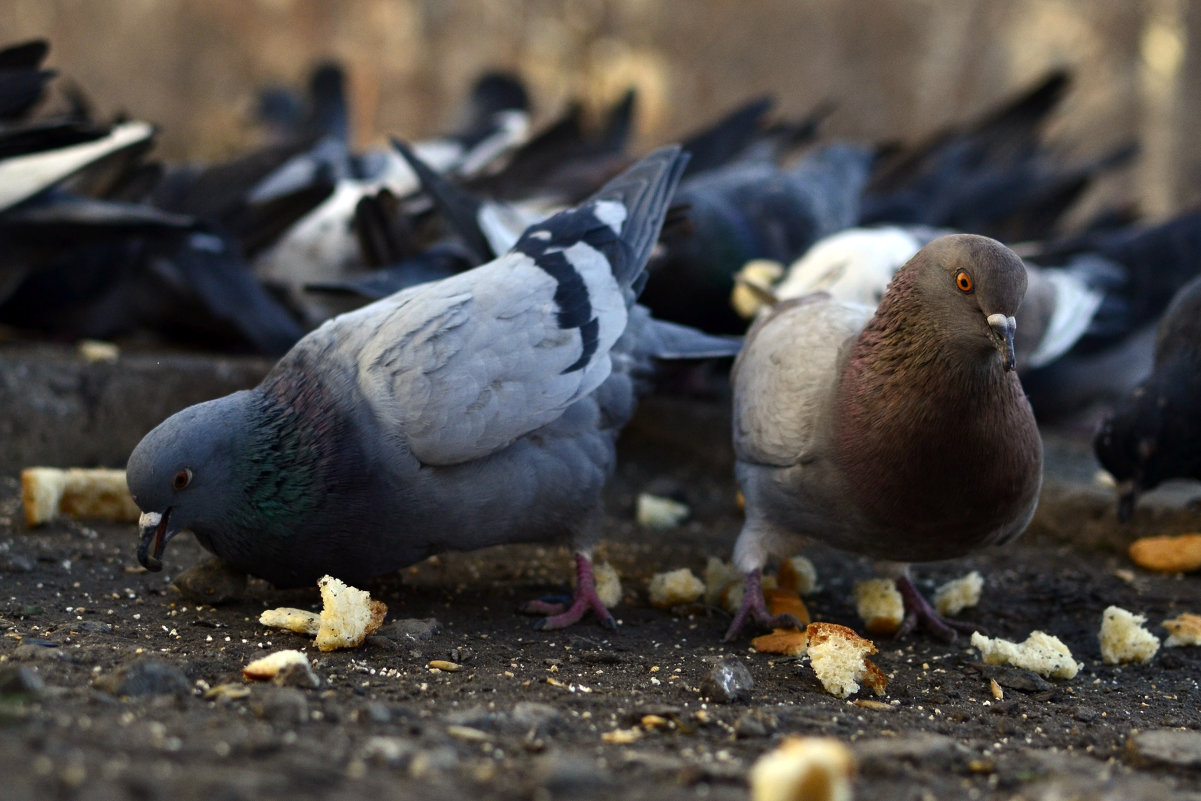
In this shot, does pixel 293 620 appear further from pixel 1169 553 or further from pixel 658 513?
pixel 1169 553

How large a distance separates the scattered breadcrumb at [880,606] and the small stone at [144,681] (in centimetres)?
227

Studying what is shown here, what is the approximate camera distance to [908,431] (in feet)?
10.8

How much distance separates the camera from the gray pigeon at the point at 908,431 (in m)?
3.16

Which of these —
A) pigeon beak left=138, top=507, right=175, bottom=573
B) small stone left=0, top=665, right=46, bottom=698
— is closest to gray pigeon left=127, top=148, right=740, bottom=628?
pigeon beak left=138, top=507, right=175, bottom=573

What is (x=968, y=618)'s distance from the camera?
405 cm

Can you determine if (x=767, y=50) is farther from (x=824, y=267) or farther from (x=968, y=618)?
(x=968, y=618)

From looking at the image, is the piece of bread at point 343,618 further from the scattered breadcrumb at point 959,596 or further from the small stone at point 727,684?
the scattered breadcrumb at point 959,596

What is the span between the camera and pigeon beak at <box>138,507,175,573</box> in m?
3.20

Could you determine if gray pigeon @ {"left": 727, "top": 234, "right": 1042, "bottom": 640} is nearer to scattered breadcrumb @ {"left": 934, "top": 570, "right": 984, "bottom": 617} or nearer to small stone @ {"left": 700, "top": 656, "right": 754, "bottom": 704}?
scattered breadcrumb @ {"left": 934, "top": 570, "right": 984, "bottom": 617}

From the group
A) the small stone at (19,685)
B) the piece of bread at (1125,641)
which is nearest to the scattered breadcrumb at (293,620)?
the small stone at (19,685)

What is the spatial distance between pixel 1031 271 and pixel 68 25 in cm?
1061

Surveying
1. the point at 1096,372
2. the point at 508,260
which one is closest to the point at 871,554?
the point at 508,260

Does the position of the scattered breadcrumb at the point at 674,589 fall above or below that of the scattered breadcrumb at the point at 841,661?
below

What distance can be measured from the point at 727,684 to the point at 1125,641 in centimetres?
153
